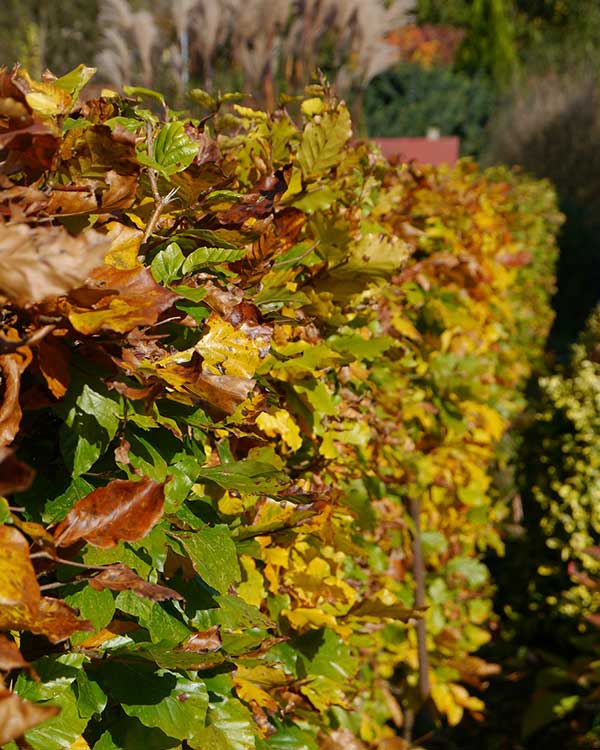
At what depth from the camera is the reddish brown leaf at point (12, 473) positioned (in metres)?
0.78

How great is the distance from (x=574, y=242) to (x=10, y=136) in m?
13.2

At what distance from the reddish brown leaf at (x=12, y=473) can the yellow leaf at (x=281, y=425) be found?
0.80 metres

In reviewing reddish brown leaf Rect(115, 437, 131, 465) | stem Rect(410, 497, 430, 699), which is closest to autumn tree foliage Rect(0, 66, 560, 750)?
reddish brown leaf Rect(115, 437, 131, 465)

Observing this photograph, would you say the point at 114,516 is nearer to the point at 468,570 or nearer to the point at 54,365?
the point at 54,365

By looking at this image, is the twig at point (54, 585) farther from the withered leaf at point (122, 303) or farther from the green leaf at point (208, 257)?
the green leaf at point (208, 257)

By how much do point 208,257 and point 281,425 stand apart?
18.1 inches

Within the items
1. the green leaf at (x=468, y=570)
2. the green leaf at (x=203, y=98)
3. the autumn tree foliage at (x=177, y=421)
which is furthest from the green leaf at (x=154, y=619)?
the green leaf at (x=468, y=570)

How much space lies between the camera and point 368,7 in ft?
36.3

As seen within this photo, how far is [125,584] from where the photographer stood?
1.00 m

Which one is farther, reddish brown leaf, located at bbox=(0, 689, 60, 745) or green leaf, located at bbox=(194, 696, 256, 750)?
green leaf, located at bbox=(194, 696, 256, 750)

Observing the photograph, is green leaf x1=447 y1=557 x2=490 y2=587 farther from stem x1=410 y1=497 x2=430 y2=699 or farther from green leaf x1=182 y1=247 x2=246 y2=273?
green leaf x1=182 y1=247 x2=246 y2=273

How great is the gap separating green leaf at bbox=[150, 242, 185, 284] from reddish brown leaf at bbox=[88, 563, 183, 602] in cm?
40

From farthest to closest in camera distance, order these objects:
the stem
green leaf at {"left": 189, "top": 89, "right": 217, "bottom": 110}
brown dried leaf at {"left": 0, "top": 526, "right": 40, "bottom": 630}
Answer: the stem, green leaf at {"left": 189, "top": 89, "right": 217, "bottom": 110}, brown dried leaf at {"left": 0, "top": 526, "right": 40, "bottom": 630}

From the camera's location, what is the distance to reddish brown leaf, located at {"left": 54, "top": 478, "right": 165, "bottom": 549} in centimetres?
96
